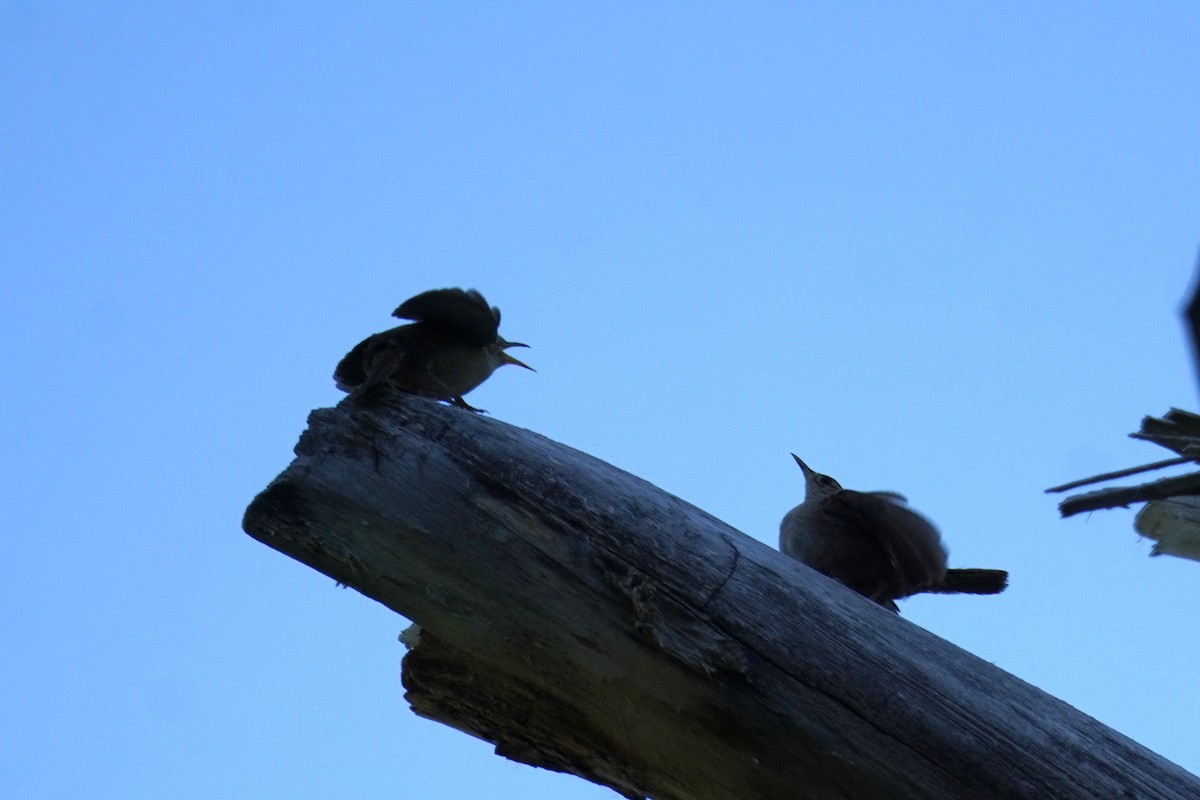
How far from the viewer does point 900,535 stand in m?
3.97

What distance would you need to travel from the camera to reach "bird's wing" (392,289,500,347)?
3.58 meters

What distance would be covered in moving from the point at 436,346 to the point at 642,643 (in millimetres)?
1472

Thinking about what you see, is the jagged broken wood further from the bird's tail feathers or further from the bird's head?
the bird's head

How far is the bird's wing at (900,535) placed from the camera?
3.88 meters

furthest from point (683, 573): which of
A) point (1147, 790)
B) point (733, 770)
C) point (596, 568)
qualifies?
point (1147, 790)

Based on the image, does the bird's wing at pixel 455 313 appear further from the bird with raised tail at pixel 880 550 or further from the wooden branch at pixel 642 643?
the bird with raised tail at pixel 880 550

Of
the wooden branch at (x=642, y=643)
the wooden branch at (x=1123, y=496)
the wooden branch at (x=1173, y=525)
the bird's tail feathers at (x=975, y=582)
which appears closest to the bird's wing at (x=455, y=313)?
the wooden branch at (x=642, y=643)

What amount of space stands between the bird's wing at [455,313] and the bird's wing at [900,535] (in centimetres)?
145

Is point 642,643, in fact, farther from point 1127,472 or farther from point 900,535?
point 900,535

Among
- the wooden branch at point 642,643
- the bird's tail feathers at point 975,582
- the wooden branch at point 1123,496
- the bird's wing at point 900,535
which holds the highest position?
the bird's tail feathers at point 975,582

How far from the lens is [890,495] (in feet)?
13.0

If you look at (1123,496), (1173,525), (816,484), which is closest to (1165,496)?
(1123,496)

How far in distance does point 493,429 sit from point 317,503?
1.57 feet

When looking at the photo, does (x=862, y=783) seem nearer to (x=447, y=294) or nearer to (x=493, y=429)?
(x=493, y=429)
